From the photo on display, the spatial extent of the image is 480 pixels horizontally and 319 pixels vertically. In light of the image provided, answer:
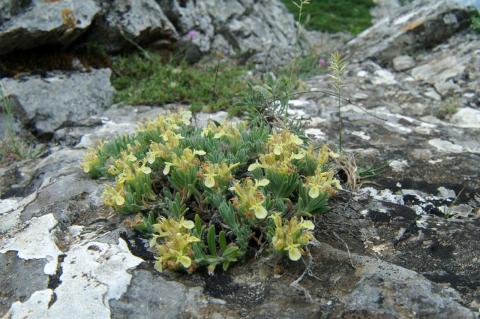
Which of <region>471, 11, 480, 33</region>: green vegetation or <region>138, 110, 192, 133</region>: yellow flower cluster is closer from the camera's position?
<region>138, 110, 192, 133</region>: yellow flower cluster

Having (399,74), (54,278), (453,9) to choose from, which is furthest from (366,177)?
(453,9)

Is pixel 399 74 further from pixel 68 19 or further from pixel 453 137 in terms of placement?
pixel 68 19

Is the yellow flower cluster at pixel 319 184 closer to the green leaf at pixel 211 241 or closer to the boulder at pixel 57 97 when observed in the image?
the green leaf at pixel 211 241

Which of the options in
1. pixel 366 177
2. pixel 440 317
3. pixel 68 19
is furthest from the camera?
pixel 68 19

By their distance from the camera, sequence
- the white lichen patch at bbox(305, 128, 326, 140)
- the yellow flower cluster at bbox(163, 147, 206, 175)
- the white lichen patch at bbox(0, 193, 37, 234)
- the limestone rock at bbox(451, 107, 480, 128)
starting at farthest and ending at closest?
the limestone rock at bbox(451, 107, 480, 128) → the white lichen patch at bbox(305, 128, 326, 140) → the white lichen patch at bbox(0, 193, 37, 234) → the yellow flower cluster at bbox(163, 147, 206, 175)

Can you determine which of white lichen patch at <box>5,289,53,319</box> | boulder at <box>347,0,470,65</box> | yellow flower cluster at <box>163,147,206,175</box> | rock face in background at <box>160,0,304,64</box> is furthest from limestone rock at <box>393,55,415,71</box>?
white lichen patch at <box>5,289,53,319</box>

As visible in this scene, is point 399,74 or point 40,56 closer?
point 40,56

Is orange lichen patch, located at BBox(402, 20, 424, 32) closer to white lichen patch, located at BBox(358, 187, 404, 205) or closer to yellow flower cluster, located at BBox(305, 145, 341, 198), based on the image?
white lichen patch, located at BBox(358, 187, 404, 205)
